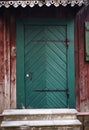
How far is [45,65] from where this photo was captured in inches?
348

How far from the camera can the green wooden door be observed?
877 centimetres

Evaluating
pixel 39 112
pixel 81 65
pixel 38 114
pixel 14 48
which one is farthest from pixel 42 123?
pixel 14 48

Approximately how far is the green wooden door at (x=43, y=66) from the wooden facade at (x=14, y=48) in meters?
0.17

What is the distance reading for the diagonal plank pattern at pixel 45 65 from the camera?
28.9ft

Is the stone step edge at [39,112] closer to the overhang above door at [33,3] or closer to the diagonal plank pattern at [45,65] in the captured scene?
the diagonal plank pattern at [45,65]

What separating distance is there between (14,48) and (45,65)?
854 mm

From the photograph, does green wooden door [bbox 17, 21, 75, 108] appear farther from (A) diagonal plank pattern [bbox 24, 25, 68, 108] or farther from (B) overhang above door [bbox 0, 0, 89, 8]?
(B) overhang above door [bbox 0, 0, 89, 8]

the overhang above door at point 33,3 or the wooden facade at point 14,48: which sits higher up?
the overhang above door at point 33,3

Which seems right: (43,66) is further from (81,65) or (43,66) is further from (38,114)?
(38,114)

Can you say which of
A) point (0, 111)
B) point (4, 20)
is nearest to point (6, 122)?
point (0, 111)

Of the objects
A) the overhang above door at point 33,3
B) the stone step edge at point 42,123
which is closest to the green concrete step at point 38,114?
the stone step edge at point 42,123

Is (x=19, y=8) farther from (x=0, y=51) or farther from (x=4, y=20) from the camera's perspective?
(x=0, y=51)

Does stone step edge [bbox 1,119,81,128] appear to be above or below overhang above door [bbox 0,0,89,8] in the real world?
below

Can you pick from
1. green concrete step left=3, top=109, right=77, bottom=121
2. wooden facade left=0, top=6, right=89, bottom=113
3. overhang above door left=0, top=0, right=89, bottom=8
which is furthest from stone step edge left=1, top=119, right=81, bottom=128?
overhang above door left=0, top=0, right=89, bottom=8
